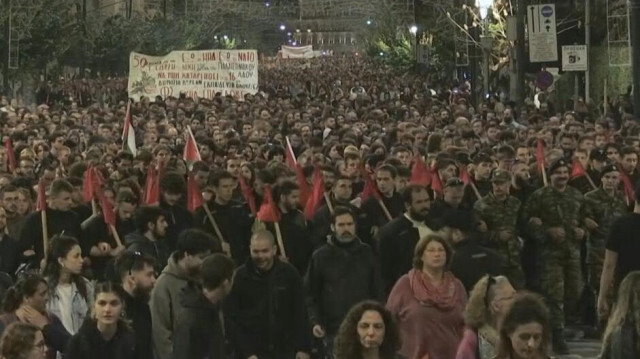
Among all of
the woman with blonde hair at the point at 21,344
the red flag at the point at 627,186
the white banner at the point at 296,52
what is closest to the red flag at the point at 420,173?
the red flag at the point at 627,186

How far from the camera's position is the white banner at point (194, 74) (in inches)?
1427

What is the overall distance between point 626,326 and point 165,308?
3092 millimetres

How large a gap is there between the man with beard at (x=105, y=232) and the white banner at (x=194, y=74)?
79.6ft

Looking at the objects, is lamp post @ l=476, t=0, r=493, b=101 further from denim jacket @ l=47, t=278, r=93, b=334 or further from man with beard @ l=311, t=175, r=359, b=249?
denim jacket @ l=47, t=278, r=93, b=334

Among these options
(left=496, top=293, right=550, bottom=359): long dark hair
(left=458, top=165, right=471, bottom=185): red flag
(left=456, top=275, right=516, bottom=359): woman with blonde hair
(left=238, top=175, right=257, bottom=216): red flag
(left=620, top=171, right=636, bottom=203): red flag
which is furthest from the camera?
(left=620, top=171, right=636, bottom=203): red flag

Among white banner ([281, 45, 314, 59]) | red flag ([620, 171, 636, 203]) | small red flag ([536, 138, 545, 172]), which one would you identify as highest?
white banner ([281, 45, 314, 59])

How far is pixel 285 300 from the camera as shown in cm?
925

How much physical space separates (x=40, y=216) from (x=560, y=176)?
4.56 metres

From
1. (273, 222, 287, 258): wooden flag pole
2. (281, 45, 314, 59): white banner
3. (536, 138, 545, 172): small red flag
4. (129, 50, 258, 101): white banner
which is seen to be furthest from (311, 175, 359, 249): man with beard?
(281, 45, 314, 59): white banner

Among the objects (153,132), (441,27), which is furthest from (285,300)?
(441,27)

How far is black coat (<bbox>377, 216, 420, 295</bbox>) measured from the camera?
35.3ft

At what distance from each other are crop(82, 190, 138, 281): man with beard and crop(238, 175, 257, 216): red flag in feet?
4.31

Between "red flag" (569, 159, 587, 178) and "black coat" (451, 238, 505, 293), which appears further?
"red flag" (569, 159, 587, 178)

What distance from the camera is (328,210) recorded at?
481 inches
